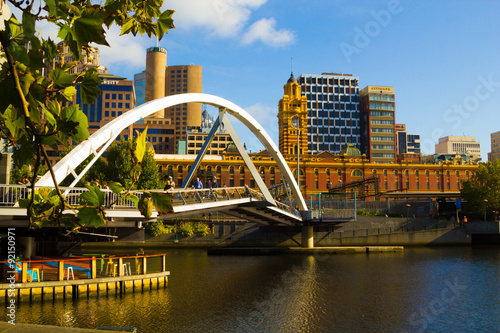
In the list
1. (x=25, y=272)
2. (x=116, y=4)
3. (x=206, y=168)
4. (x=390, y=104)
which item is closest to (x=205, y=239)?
(x=25, y=272)

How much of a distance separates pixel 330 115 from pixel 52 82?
15620 centimetres

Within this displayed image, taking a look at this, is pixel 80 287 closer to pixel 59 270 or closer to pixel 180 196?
pixel 59 270

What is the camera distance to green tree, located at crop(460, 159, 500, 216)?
67.9 m

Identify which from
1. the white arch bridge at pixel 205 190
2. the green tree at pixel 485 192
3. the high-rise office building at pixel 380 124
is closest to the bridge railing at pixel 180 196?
the white arch bridge at pixel 205 190

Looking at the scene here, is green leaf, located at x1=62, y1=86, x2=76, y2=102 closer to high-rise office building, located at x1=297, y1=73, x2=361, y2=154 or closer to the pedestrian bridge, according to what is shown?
the pedestrian bridge

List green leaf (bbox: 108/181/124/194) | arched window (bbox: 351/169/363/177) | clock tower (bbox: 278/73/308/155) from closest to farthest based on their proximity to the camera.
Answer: green leaf (bbox: 108/181/124/194) < arched window (bbox: 351/169/363/177) < clock tower (bbox: 278/73/308/155)

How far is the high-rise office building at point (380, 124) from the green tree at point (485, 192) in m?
64.2

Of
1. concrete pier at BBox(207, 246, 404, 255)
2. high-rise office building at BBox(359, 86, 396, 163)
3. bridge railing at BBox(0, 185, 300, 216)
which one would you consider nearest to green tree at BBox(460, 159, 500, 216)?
concrete pier at BBox(207, 246, 404, 255)

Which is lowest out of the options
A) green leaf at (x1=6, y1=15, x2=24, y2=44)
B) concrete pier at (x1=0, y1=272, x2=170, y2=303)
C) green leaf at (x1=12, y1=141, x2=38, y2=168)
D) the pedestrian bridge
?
concrete pier at (x1=0, y1=272, x2=170, y2=303)

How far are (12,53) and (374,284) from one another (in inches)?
1179

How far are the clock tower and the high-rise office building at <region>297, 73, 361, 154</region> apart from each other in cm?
2669

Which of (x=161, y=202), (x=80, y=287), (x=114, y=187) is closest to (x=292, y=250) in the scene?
(x=80, y=287)

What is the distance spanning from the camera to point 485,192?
224 ft

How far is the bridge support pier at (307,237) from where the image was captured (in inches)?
1921
